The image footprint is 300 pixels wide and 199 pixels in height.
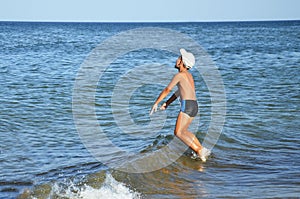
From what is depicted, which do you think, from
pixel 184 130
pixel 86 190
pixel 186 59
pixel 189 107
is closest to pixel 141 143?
pixel 184 130

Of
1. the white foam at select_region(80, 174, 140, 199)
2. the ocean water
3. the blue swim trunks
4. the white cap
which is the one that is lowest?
the ocean water

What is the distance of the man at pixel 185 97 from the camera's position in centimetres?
789

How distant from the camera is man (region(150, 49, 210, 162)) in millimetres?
7895

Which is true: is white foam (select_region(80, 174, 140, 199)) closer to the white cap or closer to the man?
the man

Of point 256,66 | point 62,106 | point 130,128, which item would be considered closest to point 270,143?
point 130,128

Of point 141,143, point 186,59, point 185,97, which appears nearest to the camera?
point 186,59

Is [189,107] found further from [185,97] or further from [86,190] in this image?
[86,190]

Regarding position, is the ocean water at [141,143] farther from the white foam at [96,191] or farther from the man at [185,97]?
the man at [185,97]

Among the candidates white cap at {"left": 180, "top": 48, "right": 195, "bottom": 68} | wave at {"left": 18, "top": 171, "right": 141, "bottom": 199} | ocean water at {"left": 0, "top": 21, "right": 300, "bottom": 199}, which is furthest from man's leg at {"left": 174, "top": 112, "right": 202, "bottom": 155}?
wave at {"left": 18, "top": 171, "right": 141, "bottom": 199}

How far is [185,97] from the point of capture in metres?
8.19

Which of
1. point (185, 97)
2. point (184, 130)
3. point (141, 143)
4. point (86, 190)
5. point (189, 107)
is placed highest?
point (185, 97)

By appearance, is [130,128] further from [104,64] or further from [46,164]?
[104,64]

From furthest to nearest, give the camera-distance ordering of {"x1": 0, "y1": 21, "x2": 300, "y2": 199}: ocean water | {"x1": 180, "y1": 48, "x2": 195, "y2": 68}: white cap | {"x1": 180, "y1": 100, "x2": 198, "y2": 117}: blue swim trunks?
{"x1": 180, "y1": 100, "x2": 198, "y2": 117}: blue swim trunks
{"x1": 180, "y1": 48, "x2": 195, "y2": 68}: white cap
{"x1": 0, "y1": 21, "x2": 300, "y2": 199}: ocean water

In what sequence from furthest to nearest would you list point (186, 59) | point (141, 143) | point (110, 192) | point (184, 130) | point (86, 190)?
point (141, 143)
point (184, 130)
point (186, 59)
point (86, 190)
point (110, 192)
